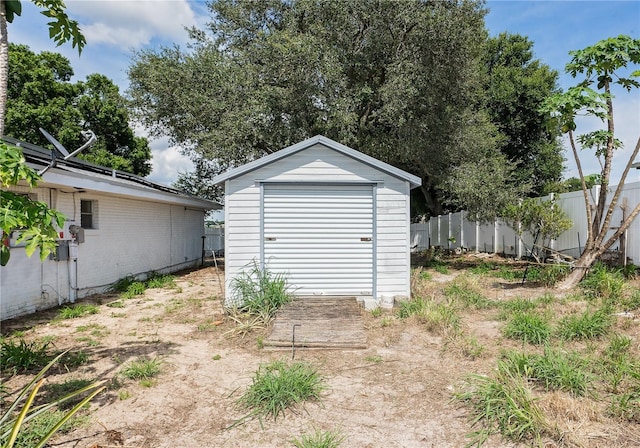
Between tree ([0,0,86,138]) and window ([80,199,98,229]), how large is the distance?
663 cm

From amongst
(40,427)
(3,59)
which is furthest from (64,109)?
(40,427)

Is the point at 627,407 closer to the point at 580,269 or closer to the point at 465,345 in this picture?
the point at 465,345

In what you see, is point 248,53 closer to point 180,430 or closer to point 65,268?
point 65,268

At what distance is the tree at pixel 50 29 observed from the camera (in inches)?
101

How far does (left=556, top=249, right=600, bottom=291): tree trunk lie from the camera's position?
7.73 metres

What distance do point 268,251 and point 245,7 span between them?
8.93 meters

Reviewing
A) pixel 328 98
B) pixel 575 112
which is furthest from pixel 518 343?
pixel 328 98

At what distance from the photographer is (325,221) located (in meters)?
7.47

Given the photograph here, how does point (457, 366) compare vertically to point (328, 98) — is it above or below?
below

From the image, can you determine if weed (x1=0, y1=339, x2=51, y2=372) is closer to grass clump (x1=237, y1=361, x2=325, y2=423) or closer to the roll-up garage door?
grass clump (x1=237, y1=361, x2=325, y2=423)

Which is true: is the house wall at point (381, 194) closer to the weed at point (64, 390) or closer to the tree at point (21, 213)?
the weed at point (64, 390)

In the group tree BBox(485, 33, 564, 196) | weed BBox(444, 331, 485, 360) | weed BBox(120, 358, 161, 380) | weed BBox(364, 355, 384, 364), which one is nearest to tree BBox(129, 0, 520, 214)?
weed BBox(444, 331, 485, 360)

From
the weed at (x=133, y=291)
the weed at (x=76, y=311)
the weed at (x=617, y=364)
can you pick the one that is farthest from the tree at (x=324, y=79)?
the weed at (x=617, y=364)

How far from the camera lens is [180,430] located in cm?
317
